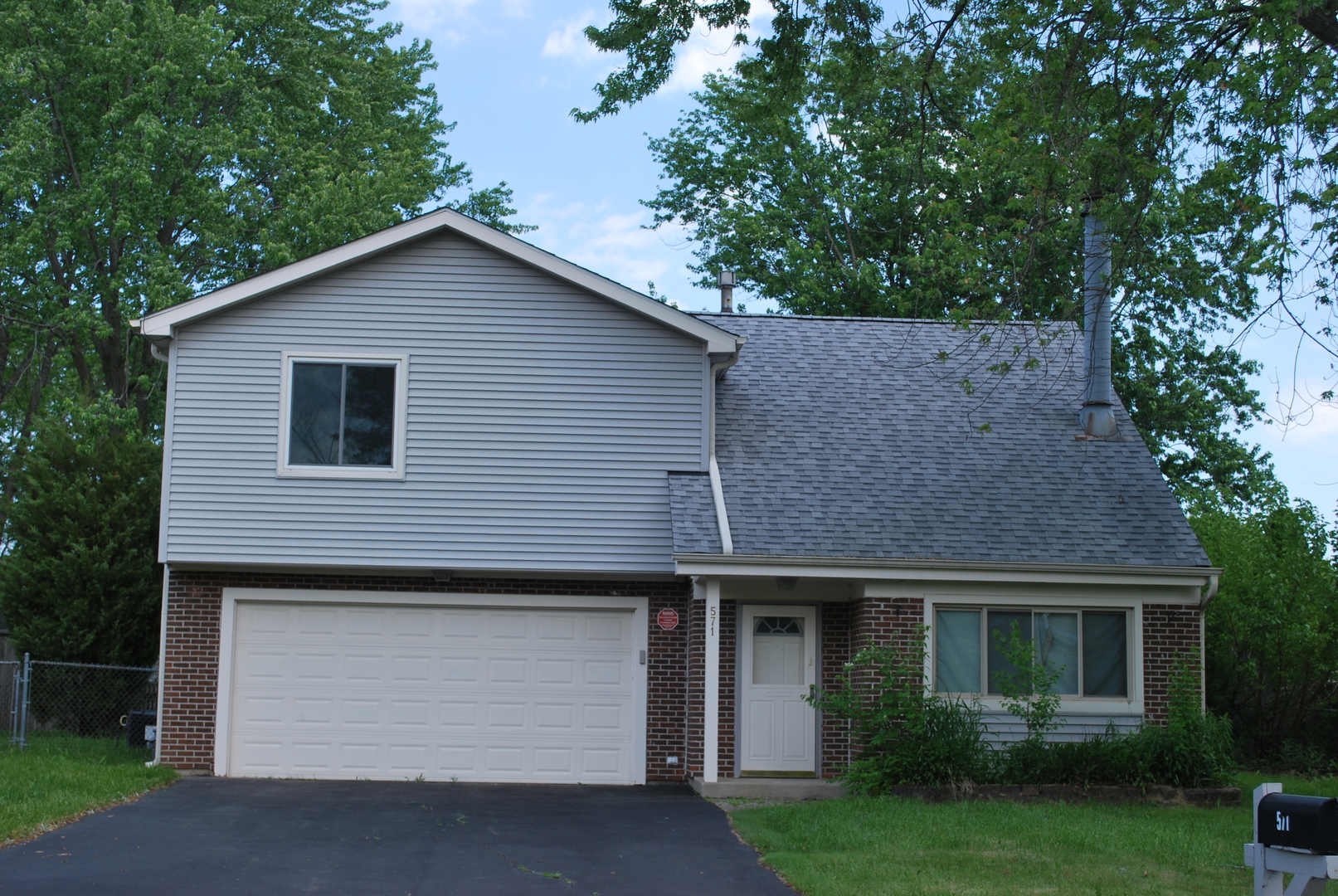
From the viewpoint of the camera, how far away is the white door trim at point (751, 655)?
14.7 metres

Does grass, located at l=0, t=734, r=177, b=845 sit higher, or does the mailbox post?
the mailbox post

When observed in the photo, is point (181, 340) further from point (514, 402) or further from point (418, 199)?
point (418, 199)

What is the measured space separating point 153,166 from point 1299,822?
23277 mm

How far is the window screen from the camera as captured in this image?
14.9 metres

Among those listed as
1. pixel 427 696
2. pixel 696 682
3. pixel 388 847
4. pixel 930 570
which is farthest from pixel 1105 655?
pixel 388 847

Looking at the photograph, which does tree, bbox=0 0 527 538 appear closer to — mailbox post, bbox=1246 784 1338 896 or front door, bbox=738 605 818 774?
front door, bbox=738 605 818 774

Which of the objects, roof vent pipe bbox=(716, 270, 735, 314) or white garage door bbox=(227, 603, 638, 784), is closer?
white garage door bbox=(227, 603, 638, 784)

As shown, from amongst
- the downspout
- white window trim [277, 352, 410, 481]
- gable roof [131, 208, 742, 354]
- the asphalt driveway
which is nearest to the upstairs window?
the downspout

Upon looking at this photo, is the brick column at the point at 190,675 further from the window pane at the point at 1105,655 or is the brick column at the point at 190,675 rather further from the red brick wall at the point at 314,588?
the window pane at the point at 1105,655

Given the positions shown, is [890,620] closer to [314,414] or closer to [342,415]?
[342,415]

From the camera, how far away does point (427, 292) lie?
15320mm

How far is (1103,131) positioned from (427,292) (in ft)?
25.1

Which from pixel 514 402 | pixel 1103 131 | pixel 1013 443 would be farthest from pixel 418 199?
pixel 1103 131

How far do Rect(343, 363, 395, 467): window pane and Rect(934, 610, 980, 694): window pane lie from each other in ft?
21.4
